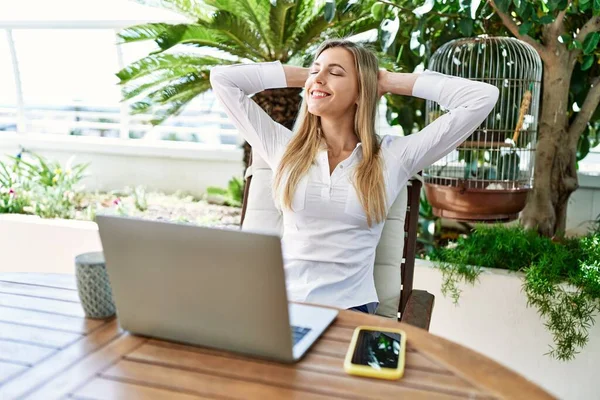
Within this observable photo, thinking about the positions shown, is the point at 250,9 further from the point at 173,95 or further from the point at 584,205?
the point at 584,205

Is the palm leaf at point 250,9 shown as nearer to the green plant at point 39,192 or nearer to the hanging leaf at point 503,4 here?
the hanging leaf at point 503,4

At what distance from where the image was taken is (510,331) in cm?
258

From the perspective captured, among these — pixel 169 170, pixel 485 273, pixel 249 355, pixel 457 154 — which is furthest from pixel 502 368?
pixel 169 170

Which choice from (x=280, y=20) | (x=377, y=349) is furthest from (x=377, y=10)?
(x=377, y=349)

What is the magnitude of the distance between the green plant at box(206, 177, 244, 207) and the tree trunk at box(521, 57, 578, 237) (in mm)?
2003

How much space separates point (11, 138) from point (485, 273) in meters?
4.39

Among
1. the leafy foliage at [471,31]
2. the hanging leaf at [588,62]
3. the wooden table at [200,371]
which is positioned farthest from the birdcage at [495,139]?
the wooden table at [200,371]

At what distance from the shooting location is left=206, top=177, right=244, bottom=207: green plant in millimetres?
4543

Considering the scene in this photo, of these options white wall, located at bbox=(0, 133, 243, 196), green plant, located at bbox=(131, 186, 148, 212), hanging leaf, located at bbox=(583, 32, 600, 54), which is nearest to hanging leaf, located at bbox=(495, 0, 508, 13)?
hanging leaf, located at bbox=(583, 32, 600, 54)

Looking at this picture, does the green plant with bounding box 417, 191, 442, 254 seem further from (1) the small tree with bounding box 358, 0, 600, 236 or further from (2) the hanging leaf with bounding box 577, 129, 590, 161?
(2) the hanging leaf with bounding box 577, 129, 590, 161

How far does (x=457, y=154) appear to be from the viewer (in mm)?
3389

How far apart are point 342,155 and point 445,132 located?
31 centimetres

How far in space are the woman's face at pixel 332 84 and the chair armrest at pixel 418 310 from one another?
0.58 meters

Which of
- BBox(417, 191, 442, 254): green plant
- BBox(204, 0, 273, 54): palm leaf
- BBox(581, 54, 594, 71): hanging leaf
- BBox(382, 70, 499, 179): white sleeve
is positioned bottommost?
BBox(417, 191, 442, 254): green plant
